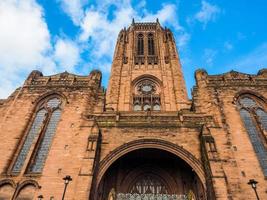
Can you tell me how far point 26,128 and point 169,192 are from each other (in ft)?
41.5

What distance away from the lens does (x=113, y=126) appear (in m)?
19.1

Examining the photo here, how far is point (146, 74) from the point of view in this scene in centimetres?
3291

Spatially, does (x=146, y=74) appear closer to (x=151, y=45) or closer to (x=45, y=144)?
(x=151, y=45)

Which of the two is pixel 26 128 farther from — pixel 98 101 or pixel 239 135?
pixel 239 135

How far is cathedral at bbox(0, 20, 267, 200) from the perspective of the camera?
16.0 m

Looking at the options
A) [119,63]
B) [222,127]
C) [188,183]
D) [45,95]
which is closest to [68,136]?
Result: [45,95]

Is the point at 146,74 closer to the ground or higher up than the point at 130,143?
higher up

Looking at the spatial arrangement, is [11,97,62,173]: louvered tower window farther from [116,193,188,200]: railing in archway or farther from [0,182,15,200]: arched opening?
[116,193,188,200]: railing in archway

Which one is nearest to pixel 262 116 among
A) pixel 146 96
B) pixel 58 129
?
pixel 146 96

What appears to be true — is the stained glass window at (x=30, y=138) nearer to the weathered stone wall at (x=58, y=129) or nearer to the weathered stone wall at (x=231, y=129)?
the weathered stone wall at (x=58, y=129)

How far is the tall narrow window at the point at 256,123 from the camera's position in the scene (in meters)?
18.3

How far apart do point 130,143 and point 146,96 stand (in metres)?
12.7

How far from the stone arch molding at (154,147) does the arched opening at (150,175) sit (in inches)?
18.5

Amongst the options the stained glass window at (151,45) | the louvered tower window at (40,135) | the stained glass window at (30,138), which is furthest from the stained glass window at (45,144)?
the stained glass window at (151,45)
